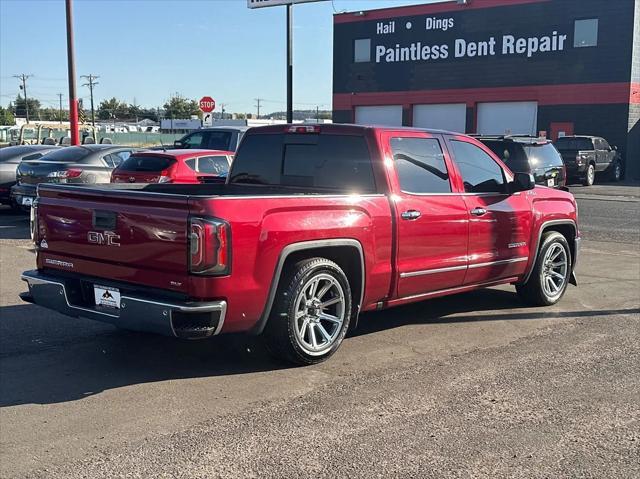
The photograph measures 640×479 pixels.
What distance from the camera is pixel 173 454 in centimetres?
397

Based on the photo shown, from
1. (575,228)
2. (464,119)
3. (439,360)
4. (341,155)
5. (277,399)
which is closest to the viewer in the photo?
(277,399)

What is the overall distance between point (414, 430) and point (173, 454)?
1.43 m

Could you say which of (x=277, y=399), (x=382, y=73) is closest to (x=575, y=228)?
(x=277, y=399)

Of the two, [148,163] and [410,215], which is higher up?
[148,163]

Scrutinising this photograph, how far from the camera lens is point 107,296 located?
5.06m

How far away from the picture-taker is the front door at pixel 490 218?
6664mm

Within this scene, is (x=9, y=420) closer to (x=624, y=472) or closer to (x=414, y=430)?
(x=414, y=430)

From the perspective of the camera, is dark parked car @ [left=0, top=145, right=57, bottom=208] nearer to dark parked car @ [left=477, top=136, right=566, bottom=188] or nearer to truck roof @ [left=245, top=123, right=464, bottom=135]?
dark parked car @ [left=477, top=136, right=566, bottom=188]

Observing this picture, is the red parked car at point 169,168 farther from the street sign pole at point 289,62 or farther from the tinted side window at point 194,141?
the street sign pole at point 289,62

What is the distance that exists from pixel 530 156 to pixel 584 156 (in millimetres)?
13274

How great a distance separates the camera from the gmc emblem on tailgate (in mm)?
5039

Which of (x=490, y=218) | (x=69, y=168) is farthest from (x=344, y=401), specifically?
(x=69, y=168)

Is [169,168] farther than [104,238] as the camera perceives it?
Yes

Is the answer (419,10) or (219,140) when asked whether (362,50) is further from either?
(219,140)
